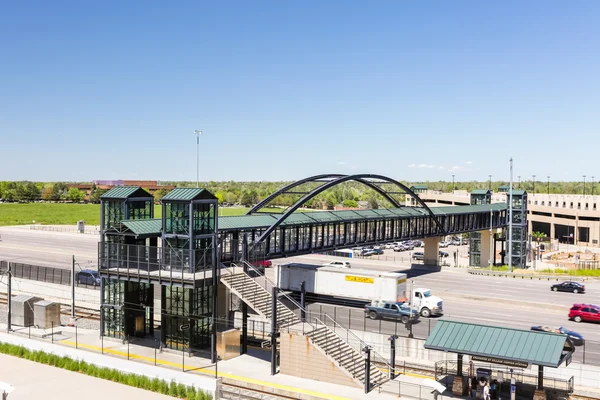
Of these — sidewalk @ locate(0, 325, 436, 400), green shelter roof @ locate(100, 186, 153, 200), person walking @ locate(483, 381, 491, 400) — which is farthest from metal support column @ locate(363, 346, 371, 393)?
green shelter roof @ locate(100, 186, 153, 200)

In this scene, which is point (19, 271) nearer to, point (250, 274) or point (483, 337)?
point (250, 274)

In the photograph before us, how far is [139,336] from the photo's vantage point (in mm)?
37469

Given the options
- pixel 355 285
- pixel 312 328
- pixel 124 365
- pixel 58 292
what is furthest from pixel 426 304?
pixel 58 292

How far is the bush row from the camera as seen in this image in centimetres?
2756

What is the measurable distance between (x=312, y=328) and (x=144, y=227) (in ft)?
38.1

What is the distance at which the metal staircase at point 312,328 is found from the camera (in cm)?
2975

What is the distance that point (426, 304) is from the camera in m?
44.7

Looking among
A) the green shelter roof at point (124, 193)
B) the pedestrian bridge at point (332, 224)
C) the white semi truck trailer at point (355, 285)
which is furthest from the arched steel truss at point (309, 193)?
the green shelter roof at point (124, 193)

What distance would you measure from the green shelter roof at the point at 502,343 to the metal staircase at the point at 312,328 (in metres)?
Answer: 4.27

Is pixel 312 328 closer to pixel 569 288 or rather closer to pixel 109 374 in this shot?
pixel 109 374

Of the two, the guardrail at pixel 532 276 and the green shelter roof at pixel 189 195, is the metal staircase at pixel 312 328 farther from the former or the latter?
the guardrail at pixel 532 276

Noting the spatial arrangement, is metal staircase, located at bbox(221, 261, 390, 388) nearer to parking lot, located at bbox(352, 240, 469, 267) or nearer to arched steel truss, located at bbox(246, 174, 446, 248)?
arched steel truss, located at bbox(246, 174, 446, 248)

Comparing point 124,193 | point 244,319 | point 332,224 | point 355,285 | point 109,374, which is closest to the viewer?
point 109,374

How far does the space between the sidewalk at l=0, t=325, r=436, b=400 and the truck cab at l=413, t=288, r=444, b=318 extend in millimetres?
14691
